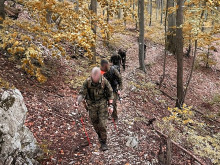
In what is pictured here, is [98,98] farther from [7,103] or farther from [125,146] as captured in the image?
[7,103]

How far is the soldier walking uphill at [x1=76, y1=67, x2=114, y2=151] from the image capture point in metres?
4.97

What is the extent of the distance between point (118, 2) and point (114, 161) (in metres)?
A: 4.32

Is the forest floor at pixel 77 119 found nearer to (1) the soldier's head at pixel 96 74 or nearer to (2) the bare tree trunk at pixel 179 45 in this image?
(2) the bare tree trunk at pixel 179 45

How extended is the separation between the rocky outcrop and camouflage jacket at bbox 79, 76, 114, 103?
5.18ft

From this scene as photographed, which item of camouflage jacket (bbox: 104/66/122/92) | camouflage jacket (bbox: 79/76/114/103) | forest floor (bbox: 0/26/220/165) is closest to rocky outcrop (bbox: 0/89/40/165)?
forest floor (bbox: 0/26/220/165)

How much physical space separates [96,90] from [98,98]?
259 millimetres

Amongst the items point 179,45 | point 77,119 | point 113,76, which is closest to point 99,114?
point 113,76

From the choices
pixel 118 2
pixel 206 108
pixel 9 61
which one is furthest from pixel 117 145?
pixel 206 108

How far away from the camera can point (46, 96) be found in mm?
7352

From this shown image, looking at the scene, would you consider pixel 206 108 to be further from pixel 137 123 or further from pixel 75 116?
pixel 75 116

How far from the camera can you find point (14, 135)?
3.75m

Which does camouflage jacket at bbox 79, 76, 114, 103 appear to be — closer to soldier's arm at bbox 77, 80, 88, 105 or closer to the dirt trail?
soldier's arm at bbox 77, 80, 88, 105

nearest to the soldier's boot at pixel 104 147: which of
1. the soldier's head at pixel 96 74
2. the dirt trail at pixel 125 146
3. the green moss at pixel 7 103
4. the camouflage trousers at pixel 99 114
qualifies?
the dirt trail at pixel 125 146

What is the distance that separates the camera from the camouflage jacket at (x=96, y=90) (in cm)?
496
